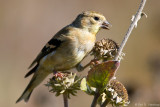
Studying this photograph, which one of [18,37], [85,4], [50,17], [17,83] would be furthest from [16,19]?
[17,83]

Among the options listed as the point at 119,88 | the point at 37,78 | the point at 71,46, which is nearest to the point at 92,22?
the point at 71,46

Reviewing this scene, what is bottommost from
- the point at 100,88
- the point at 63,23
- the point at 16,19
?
the point at 63,23

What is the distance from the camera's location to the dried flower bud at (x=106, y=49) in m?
3.85

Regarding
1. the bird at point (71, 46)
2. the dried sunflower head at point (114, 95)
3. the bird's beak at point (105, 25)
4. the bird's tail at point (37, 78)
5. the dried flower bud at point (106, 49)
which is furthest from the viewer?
the bird's tail at point (37, 78)

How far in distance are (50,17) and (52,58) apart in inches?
394

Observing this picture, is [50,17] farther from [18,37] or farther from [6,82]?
[6,82]

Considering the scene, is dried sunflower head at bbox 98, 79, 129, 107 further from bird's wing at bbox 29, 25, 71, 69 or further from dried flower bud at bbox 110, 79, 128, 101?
bird's wing at bbox 29, 25, 71, 69

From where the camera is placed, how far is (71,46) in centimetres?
486

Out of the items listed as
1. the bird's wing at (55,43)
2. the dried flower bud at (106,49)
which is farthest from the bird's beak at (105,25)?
the dried flower bud at (106,49)

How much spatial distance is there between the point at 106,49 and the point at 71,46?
3.47 feet

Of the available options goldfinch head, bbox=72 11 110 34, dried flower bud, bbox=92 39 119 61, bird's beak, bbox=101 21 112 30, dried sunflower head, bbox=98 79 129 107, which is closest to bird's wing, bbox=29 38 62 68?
goldfinch head, bbox=72 11 110 34

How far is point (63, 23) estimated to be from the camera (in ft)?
46.5

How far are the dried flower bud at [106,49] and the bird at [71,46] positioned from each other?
713mm

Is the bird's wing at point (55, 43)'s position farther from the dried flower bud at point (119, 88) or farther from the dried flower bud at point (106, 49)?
the dried flower bud at point (119, 88)
